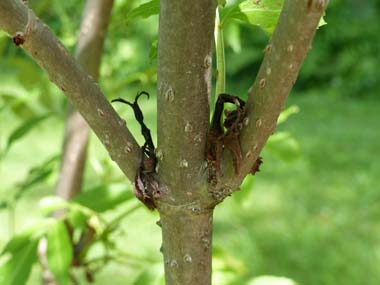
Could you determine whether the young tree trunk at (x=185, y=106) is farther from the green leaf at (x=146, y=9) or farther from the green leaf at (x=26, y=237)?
the green leaf at (x=26, y=237)

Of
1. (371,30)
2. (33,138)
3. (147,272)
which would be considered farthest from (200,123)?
(371,30)

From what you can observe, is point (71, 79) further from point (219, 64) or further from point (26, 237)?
point (26, 237)

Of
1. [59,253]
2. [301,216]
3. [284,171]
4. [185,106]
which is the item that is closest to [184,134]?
[185,106]

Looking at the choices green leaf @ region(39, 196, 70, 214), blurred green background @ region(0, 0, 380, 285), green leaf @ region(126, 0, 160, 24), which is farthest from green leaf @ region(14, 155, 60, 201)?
green leaf @ region(126, 0, 160, 24)

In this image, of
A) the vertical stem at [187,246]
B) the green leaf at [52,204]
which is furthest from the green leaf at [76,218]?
the vertical stem at [187,246]

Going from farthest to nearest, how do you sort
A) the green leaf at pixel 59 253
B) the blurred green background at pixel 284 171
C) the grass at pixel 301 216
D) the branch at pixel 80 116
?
the grass at pixel 301 216, the blurred green background at pixel 284 171, the branch at pixel 80 116, the green leaf at pixel 59 253
